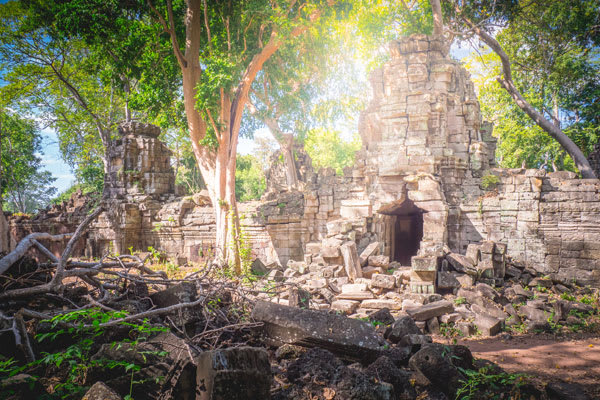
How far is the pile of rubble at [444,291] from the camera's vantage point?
6.09 meters

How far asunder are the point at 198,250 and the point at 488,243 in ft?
34.2

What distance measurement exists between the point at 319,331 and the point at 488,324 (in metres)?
4.33

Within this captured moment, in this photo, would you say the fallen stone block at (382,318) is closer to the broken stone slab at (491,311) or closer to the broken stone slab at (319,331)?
the broken stone slab at (491,311)

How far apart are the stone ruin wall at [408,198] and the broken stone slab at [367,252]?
0.67 metres

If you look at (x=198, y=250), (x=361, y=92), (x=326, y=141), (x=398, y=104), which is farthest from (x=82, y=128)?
(x=326, y=141)

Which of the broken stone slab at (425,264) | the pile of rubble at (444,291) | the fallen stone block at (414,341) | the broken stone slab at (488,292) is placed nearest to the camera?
the fallen stone block at (414,341)

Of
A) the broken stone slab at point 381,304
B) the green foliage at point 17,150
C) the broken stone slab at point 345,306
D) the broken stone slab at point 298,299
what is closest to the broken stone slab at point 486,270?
the broken stone slab at point 381,304

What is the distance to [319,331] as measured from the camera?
2998mm

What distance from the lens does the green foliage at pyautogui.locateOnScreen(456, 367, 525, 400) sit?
265 centimetres

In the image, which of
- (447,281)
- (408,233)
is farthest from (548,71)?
(447,281)

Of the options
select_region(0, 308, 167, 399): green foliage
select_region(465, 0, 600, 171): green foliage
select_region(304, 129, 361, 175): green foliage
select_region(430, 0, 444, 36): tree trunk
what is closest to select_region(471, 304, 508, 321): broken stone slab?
select_region(0, 308, 167, 399): green foliage

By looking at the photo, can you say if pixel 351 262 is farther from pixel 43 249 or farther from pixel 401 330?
pixel 43 249

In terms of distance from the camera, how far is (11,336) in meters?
2.20

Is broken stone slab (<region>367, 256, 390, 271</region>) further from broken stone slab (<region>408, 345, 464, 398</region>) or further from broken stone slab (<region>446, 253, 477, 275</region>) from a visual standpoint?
broken stone slab (<region>408, 345, 464, 398</region>)
